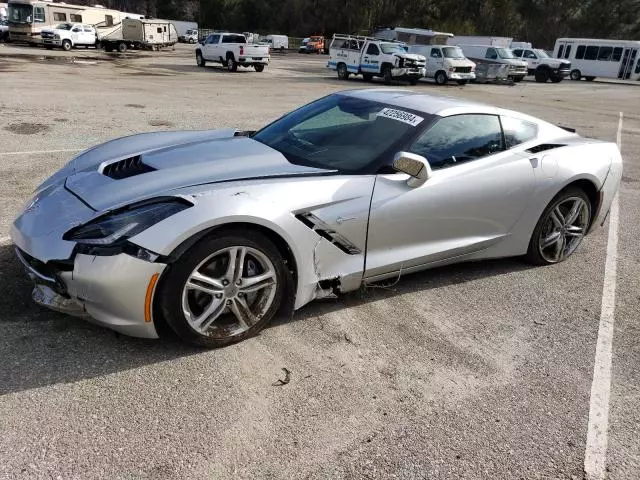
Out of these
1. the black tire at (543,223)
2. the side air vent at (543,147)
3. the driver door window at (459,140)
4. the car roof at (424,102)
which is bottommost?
the black tire at (543,223)

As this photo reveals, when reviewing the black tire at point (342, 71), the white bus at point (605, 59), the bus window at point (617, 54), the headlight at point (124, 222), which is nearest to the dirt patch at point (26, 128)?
the headlight at point (124, 222)

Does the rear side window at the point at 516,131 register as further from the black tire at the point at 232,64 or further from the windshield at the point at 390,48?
the black tire at the point at 232,64

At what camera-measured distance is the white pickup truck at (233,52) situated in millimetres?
26750

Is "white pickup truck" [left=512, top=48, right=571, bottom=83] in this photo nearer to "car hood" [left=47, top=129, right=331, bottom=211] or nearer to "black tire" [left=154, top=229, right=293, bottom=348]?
"car hood" [left=47, top=129, right=331, bottom=211]

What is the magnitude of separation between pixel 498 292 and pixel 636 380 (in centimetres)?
121

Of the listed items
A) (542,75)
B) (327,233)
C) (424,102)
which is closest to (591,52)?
(542,75)

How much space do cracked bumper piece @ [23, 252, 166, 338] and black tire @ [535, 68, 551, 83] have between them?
1456 inches

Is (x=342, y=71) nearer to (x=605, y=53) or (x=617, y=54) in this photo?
(x=605, y=53)

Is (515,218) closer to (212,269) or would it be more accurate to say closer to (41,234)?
(212,269)

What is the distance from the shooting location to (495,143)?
4230 millimetres

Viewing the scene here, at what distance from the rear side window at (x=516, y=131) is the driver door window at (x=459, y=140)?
68mm

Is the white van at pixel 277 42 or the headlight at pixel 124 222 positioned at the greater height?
the headlight at pixel 124 222

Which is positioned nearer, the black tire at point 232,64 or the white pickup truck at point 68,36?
the black tire at point 232,64

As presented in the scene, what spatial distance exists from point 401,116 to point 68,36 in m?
38.6
